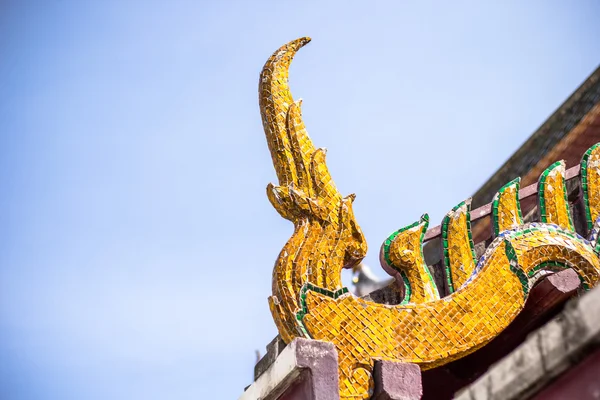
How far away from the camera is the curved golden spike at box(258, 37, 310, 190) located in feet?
24.7

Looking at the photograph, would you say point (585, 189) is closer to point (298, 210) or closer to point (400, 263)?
point (400, 263)

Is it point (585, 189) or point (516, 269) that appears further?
point (585, 189)

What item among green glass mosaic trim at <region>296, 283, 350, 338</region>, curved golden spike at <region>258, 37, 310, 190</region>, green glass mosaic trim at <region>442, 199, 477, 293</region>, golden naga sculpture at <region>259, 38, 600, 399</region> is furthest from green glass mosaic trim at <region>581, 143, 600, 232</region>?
curved golden spike at <region>258, 37, 310, 190</region>

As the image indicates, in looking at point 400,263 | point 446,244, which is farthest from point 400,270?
point 446,244

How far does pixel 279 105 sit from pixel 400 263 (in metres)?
1.46

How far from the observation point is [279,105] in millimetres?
7754

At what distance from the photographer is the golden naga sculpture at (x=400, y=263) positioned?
6.92 m

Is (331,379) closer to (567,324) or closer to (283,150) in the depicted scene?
(283,150)

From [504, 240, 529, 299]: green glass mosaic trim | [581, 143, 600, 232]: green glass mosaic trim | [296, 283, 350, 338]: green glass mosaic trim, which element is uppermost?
[581, 143, 600, 232]: green glass mosaic trim

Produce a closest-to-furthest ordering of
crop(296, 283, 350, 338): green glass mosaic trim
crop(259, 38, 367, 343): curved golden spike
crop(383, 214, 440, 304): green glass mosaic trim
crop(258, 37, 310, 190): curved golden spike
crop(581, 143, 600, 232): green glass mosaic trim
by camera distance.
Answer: crop(296, 283, 350, 338): green glass mosaic trim
crop(259, 38, 367, 343): curved golden spike
crop(383, 214, 440, 304): green glass mosaic trim
crop(258, 37, 310, 190): curved golden spike
crop(581, 143, 600, 232): green glass mosaic trim

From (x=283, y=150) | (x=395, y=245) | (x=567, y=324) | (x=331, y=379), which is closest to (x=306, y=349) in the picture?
(x=331, y=379)

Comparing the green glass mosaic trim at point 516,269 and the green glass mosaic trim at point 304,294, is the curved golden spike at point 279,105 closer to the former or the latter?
the green glass mosaic trim at point 304,294

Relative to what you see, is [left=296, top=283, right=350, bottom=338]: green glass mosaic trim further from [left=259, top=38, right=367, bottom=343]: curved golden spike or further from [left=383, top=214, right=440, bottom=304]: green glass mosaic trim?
[left=383, top=214, right=440, bottom=304]: green glass mosaic trim

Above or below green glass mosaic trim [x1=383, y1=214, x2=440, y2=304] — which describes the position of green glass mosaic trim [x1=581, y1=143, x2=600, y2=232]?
above
